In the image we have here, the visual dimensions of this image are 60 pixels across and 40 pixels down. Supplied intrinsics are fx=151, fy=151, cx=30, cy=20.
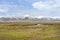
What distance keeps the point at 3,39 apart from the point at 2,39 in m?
0.25

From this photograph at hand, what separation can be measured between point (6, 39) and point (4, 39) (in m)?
0.50

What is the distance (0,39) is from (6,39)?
1.46m

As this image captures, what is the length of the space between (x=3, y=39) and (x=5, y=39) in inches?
21.3

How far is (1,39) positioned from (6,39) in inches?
48.2

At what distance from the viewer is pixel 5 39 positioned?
37031 mm

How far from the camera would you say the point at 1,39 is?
3709 centimetres

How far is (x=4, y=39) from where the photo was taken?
37156 millimetres

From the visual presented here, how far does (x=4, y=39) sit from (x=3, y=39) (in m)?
0.25

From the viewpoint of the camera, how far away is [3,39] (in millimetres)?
37188

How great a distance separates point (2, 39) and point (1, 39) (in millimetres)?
247

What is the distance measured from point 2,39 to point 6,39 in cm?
100

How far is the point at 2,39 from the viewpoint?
122 ft
